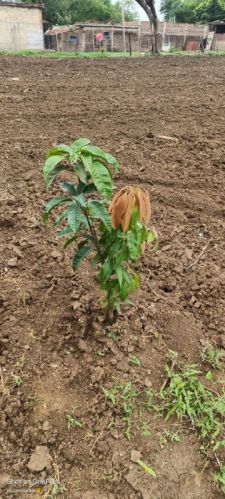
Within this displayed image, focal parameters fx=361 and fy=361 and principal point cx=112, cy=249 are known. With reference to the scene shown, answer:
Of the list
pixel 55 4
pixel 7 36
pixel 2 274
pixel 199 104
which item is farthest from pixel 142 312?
pixel 55 4

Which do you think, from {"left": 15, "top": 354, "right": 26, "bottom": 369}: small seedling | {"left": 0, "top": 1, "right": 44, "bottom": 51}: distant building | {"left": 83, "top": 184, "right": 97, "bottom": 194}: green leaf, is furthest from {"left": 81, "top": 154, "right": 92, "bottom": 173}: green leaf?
{"left": 0, "top": 1, "right": 44, "bottom": 51}: distant building

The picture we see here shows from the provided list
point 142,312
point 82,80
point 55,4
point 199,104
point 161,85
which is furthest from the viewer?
point 55,4

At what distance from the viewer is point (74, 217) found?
134 centimetres

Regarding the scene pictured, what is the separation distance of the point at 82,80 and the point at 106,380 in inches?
296

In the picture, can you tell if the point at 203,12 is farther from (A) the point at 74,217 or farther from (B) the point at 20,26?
(A) the point at 74,217

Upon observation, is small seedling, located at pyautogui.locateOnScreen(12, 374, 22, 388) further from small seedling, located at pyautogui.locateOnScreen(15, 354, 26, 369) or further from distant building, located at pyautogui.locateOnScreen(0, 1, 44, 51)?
distant building, located at pyautogui.locateOnScreen(0, 1, 44, 51)

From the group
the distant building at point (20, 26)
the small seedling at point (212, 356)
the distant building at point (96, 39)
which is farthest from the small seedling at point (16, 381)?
the distant building at point (96, 39)

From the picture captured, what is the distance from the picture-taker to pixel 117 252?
4.82 feet

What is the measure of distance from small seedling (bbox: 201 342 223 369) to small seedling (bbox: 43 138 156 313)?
1.59 ft

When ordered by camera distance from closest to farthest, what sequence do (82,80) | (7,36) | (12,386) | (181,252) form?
(12,386) → (181,252) → (82,80) → (7,36)

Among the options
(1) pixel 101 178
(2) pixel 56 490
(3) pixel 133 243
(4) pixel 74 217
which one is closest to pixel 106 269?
(3) pixel 133 243

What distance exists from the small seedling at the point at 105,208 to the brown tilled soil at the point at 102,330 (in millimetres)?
300

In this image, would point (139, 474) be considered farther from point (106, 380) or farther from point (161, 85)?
point (161, 85)

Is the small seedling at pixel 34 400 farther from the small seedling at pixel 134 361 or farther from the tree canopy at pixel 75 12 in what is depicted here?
the tree canopy at pixel 75 12
